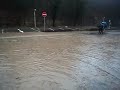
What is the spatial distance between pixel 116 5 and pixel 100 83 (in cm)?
4161

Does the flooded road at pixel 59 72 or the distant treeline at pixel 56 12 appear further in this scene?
the distant treeline at pixel 56 12

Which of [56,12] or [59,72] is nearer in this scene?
[59,72]

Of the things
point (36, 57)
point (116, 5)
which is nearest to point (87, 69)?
point (36, 57)

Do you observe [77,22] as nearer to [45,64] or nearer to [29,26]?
[29,26]

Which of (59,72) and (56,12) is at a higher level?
(56,12)

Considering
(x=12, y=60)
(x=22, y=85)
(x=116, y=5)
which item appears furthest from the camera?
(x=116, y=5)

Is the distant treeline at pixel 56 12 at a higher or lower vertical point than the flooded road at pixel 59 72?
higher

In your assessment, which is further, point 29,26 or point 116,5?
point 116,5

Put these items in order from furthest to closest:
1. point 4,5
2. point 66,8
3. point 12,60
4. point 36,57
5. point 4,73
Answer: point 66,8
point 4,5
point 36,57
point 12,60
point 4,73

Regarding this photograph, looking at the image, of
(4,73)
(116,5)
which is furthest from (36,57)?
(116,5)

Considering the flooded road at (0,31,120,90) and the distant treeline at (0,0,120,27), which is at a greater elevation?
the distant treeline at (0,0,120,27)

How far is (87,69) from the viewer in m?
10.3

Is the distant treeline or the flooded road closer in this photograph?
the flooded road

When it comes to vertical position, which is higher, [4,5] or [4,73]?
[4,5]
